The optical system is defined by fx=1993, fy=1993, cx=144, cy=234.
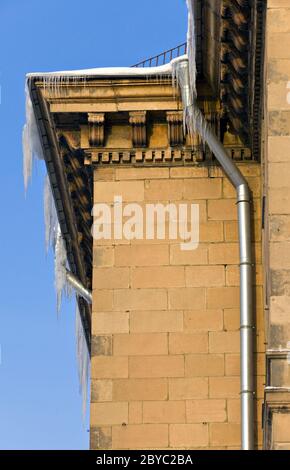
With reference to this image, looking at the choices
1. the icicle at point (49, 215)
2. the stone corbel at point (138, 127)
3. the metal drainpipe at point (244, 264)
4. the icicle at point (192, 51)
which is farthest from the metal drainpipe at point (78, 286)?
the icicle at point (192, 51)

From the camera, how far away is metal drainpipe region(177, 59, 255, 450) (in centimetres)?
3216

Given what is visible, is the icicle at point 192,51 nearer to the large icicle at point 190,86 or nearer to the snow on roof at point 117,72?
the large icicle at point 190,86

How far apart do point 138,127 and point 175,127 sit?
640 millimetres

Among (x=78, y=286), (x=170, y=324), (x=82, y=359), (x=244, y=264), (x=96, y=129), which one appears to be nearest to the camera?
(x=244, y=264)

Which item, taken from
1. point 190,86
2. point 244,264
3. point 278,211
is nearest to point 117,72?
point 190,86

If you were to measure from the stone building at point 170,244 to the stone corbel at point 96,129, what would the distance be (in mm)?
17

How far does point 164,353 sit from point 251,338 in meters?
1.52

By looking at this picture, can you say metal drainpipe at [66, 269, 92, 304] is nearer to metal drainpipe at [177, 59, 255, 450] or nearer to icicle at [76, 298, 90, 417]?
icicle at [76, 298, 90, 417]

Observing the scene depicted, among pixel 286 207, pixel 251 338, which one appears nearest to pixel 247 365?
pixel 251 338

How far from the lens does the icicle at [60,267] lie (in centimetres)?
4025

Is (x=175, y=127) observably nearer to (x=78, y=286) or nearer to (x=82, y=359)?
(x=78, y=286)

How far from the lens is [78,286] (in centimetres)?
4009
